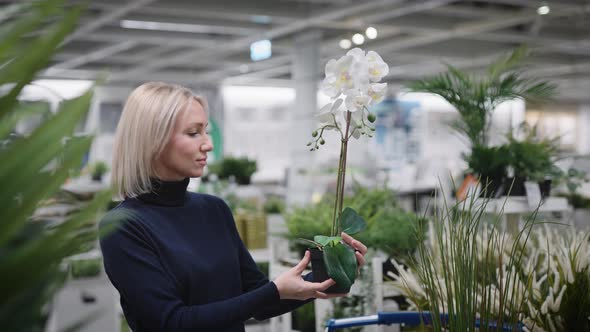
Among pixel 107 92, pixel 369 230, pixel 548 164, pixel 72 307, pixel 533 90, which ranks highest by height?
pixel 107 92

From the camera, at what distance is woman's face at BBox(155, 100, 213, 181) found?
1.60 meters

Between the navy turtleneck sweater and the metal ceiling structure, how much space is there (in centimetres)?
504

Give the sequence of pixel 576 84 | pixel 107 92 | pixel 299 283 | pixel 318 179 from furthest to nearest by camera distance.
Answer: pixel 576 84 → pixel 107 92 → pixel 318 179 → pixel 299 283

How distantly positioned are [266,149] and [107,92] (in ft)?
14.1

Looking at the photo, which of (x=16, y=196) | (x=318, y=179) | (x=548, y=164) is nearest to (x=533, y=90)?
(x=548, y=164)

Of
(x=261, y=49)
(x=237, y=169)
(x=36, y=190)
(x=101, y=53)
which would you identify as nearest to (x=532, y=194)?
(x=36, y=190)

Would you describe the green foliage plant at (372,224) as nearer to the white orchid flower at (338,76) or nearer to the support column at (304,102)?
the white orchid flower at (338,76)

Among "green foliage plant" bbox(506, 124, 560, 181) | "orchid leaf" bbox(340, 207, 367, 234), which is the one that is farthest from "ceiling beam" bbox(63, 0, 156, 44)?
"orchid leaf" bbox(340, 207, 367, 234)

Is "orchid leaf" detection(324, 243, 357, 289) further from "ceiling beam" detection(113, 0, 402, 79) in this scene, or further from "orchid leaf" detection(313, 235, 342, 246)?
"ceiling beam" detection(113, 0, 402, 79)

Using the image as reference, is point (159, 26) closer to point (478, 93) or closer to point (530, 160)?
point (478, 93)

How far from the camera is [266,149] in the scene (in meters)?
17.5

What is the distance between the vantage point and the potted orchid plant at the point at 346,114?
4.76 ft

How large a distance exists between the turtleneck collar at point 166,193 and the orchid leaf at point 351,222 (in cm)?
42

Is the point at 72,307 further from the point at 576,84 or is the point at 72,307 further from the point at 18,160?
the point at 576,84
